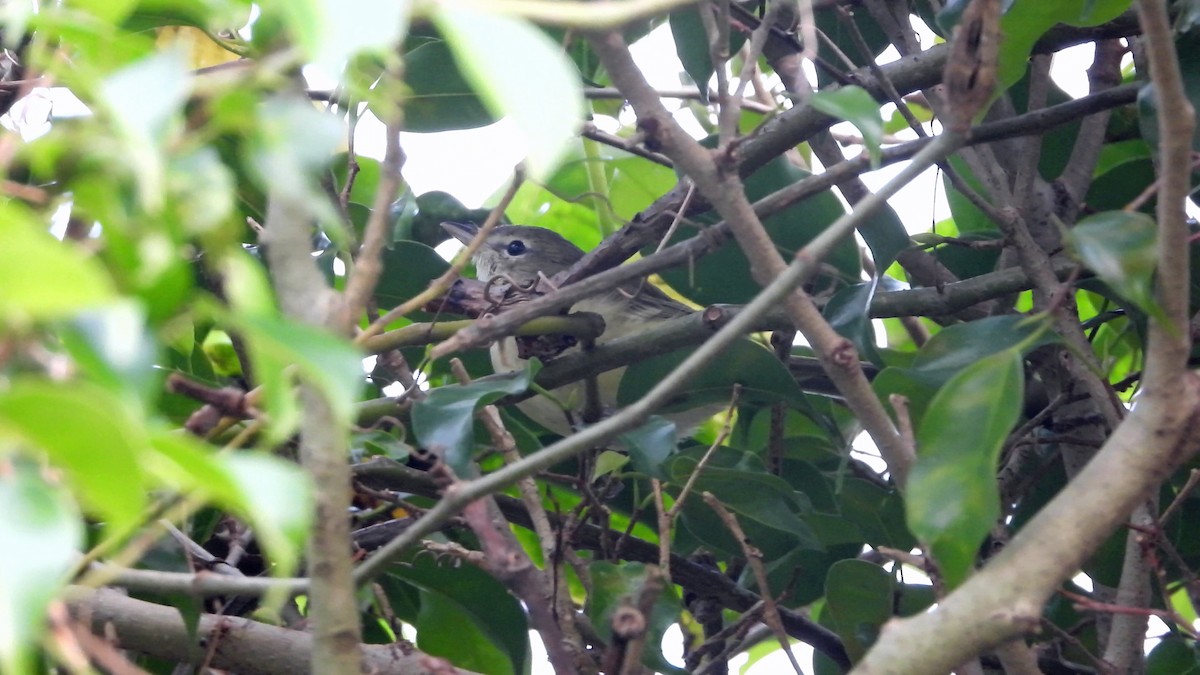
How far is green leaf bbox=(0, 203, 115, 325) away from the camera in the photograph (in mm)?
527

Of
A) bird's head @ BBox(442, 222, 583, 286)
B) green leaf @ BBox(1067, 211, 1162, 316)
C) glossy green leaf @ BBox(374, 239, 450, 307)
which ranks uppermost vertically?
bird's head @ BBox(442, 222, 583, 286)

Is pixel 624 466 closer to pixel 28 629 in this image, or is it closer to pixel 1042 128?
pixel 1042 128

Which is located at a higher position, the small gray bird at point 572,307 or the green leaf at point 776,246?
the small gray bird at point 572,307

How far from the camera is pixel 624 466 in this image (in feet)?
7.73

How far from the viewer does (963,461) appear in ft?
3.84

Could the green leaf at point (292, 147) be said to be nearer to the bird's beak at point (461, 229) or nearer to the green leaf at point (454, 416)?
the green leaf at point (454, 416)

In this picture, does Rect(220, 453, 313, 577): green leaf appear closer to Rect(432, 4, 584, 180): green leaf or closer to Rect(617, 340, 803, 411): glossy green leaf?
Rect(432, 4, 584, 180): green leaf

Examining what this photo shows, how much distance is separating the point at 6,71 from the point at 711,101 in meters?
1.41

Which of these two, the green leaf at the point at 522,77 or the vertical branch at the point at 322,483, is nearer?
the green leaf at the point at 522,77

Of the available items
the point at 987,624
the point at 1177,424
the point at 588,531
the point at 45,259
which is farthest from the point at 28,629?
the point at 588,531

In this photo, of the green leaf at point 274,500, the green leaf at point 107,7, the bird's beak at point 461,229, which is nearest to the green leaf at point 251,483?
the green leaf at point 274,500

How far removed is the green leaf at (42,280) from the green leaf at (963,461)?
2.78 feet

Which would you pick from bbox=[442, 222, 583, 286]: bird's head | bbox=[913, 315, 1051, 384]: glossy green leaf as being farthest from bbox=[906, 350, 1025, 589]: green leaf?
bbox=[442, 222, 583, 286]: bird's head

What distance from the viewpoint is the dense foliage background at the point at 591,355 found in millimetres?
603
